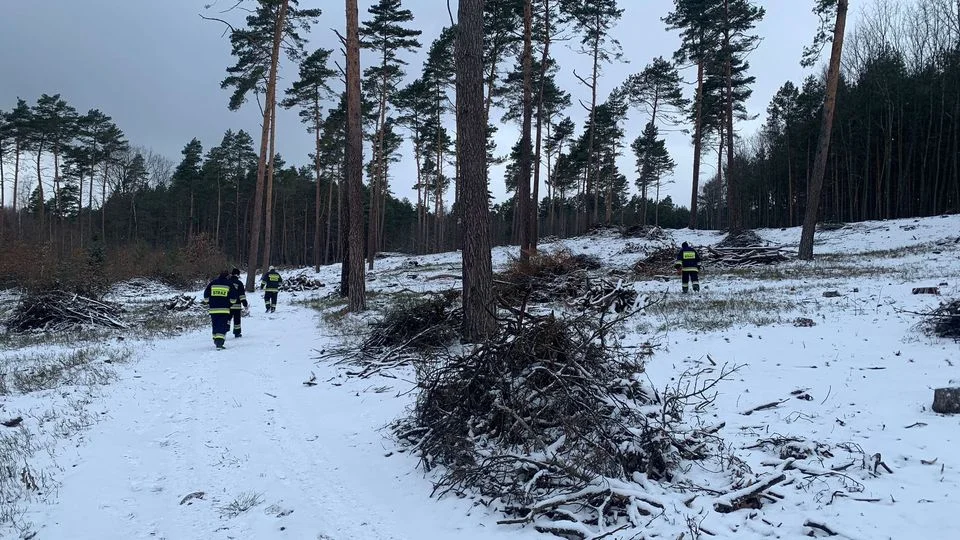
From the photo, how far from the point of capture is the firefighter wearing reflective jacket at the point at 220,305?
11.0 m

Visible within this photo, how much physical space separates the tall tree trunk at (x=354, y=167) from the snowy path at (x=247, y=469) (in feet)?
20.3

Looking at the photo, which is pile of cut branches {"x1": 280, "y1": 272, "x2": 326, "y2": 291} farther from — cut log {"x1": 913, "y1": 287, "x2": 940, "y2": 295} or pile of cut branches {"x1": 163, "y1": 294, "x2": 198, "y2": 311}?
cut log {"x1": 913, "y1": 287, "x2": 940, "y2": 295}

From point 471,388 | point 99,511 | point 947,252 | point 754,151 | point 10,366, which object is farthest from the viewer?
point 754,151

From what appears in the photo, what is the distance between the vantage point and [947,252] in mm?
17750

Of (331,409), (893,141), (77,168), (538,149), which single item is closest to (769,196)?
(893,141)

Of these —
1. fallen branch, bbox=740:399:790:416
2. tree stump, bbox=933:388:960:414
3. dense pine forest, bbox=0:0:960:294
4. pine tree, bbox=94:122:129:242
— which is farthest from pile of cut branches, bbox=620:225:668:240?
pine tree, bbox=94:122:129:242

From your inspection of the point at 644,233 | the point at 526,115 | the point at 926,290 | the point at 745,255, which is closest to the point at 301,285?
the point at 526,115

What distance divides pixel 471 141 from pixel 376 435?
4326 mm

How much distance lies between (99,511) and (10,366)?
292 inches

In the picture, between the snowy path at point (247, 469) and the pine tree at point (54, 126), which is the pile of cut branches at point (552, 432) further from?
the pine tree at point (54, 126)

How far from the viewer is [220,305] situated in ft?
36.7

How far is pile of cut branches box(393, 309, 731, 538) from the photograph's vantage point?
137 inches

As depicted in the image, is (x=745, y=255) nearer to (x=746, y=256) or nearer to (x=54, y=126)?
(x=746, y=256)

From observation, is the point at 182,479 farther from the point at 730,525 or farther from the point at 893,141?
the point at 893,141
